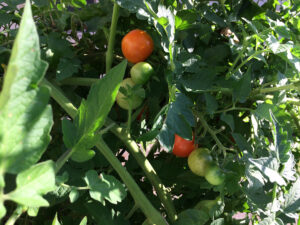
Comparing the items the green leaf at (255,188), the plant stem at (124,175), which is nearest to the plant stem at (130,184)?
the plant stem at (124,175)

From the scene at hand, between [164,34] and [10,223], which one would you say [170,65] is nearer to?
[164,34]

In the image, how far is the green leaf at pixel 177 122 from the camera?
0.35 m

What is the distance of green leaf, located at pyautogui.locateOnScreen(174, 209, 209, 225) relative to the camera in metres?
0.35

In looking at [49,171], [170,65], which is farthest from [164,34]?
[49,171]

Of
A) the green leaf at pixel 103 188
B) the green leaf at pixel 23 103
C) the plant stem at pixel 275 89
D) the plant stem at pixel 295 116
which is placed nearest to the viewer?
the green leaf at pixel 23 103

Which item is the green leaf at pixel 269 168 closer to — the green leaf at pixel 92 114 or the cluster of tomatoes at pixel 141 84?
the cluster of tomatoes at pixel 141 84

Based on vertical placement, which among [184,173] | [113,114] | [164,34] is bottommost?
[184,173]

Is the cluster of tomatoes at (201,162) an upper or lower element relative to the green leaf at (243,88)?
lower

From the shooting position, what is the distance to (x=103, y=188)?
0.29 m

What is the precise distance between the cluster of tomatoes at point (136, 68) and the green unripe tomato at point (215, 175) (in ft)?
0.36

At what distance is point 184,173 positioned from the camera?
47cm

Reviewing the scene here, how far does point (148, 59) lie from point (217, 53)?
9 cm

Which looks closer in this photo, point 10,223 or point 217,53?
point 10,223

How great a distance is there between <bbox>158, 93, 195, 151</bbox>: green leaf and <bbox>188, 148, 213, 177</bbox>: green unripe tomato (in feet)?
0.16
